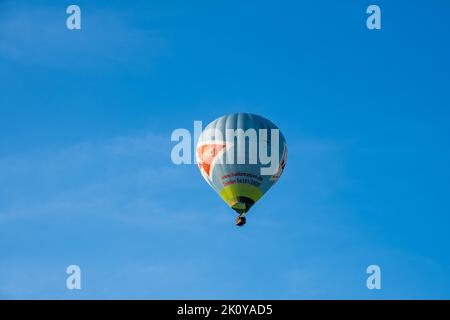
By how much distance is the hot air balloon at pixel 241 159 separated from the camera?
197 feet

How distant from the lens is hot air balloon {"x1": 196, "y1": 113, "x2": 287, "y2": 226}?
60.1 meters

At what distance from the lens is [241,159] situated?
59969 mm

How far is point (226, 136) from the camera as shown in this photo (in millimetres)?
60625

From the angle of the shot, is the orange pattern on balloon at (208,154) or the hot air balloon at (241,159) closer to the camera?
the hot air balloon at (241,159)

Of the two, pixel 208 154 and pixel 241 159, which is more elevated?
pixel 208 154

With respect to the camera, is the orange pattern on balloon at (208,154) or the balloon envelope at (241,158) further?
the orange pattern on balloon at (208,154)

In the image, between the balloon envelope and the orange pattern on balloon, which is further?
the orange pattern on balloon

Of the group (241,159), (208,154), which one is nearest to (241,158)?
(241,159)

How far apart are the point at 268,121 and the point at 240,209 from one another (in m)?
4.54

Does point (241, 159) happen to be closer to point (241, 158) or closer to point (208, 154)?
point (241, 158)

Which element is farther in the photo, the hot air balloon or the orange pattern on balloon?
the orange pattern on balloon
